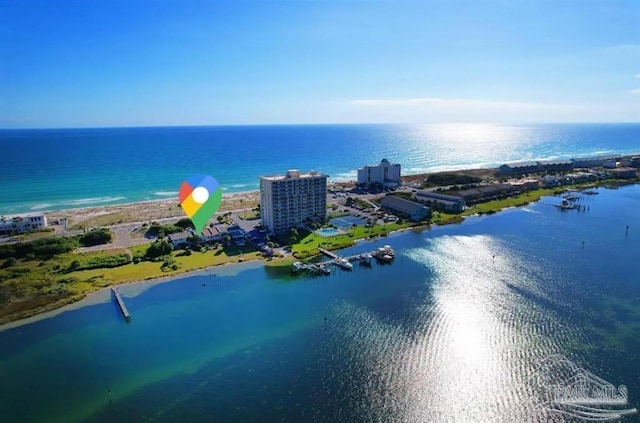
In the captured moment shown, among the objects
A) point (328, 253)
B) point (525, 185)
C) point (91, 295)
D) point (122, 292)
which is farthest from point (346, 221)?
point (525, 185)

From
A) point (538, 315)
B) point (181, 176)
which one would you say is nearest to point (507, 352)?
point (538, 315)

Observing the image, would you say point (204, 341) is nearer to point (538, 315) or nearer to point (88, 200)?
point (538, 315)

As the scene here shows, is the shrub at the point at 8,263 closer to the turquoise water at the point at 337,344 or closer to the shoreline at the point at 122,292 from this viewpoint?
the shoreline at the point at 122,292

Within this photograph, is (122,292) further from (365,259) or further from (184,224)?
(365,259)

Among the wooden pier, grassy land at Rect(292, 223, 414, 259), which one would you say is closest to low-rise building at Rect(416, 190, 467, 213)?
grassy land at Rect(292, 223, 414, 259)

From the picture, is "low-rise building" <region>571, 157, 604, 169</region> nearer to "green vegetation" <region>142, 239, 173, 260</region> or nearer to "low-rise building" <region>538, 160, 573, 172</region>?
"low-rise building" <region>538, 160, 573, 172</region>
